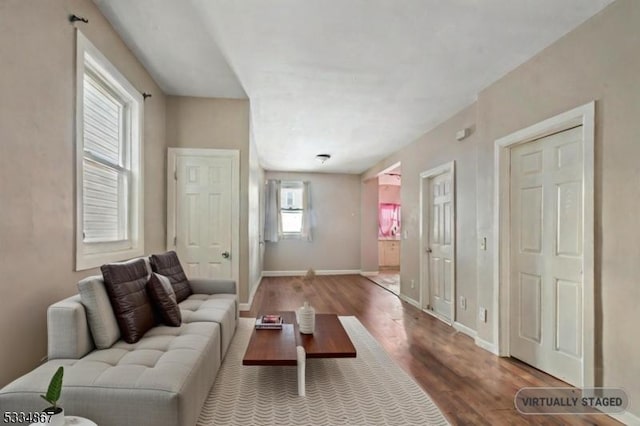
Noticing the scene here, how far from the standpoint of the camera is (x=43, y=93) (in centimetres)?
206

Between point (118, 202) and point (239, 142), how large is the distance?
5.55 ft

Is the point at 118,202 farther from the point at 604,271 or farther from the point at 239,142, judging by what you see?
the point at 604,271

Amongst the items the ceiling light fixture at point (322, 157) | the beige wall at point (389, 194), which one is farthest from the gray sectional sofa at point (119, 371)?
the beige wall at point (389, 194)

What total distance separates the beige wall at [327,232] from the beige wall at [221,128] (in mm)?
3789

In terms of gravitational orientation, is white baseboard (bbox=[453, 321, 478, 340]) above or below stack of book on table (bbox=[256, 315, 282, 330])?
below

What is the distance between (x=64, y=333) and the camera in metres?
1.78

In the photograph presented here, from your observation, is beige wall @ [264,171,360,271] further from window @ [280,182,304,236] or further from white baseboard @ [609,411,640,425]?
white baseboard @ [609,411,640,425]

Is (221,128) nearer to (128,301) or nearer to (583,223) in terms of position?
(128,301)

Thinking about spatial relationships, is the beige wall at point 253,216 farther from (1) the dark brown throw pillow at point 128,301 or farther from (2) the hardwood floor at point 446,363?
(1) the dark brown throw pillow at point 128,301

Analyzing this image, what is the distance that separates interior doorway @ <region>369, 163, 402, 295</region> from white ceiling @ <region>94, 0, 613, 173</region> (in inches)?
177

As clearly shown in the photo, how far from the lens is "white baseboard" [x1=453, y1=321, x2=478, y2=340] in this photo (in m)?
3.59

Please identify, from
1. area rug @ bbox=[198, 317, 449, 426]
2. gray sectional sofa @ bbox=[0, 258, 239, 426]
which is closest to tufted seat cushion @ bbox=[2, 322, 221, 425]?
gray sectional sofa @ bbox=[0, 258, 239, 426]

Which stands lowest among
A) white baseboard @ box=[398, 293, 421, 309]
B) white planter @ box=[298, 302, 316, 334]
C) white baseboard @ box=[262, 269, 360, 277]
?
white baseboard @ box=[262, 269, 360, 277]

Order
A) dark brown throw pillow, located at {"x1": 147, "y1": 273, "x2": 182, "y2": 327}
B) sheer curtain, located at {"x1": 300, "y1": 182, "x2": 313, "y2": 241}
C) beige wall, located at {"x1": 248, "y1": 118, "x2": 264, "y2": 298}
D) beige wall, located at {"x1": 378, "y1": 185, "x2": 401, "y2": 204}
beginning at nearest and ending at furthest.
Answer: dark brown throw pillow, located at {"x1": 147, "y1": 273, "x2": 182, "y2": 327} → beige wall, located at {"x1": 248, "y1": 118, "x2": 264, "y2": 298} → sheer curtain, located at {"x1": 300, "y1": 182, "x2": 313, "y2": 241} → beige wall, located at {"x1": 378, "y1": 185, "x2": 401, "y2": 204}
